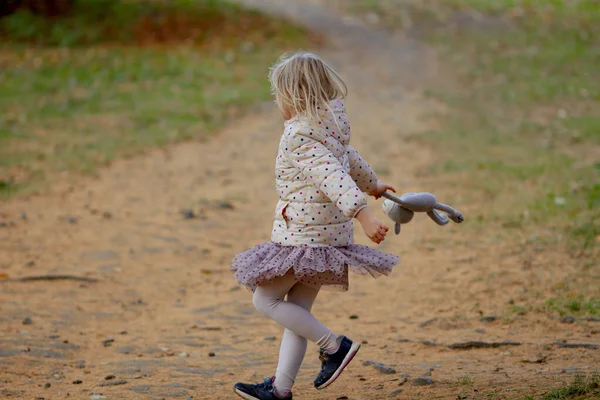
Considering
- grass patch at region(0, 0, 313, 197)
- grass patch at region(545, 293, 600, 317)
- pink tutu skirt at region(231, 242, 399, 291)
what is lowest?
grass patch at region(545, 293, 600, 317)

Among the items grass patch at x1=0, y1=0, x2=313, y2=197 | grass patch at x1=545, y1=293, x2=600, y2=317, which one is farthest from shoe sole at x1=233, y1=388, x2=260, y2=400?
grass patch at x1=0, y1=0, x2=313, y2=197

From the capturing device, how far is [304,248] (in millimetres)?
3818

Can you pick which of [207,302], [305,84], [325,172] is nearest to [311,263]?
[325,172]

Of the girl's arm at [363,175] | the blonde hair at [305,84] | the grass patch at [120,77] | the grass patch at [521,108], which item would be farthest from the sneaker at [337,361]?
the grass patch at [120,77]

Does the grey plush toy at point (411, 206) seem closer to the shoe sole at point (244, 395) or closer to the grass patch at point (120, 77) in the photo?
the shoe sole at point (244, 395)

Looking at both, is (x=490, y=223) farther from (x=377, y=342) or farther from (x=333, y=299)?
(x=377, y=342)

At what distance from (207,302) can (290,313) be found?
7.85ft

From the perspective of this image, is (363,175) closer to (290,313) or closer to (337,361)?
(290,313)

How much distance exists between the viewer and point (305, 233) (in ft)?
12.6

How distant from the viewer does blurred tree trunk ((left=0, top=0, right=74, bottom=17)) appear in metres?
18.6

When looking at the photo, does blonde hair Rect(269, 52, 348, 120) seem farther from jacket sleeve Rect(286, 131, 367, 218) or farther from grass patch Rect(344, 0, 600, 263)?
grass patch Rect(344, 0, 600, 263)

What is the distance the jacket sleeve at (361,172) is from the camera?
13.3ft

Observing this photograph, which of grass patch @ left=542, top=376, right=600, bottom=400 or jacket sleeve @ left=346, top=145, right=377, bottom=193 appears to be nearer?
grass patch @ left=542, top=376, right=600, bottom=400

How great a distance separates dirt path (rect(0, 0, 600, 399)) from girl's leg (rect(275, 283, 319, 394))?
0.38 meters
